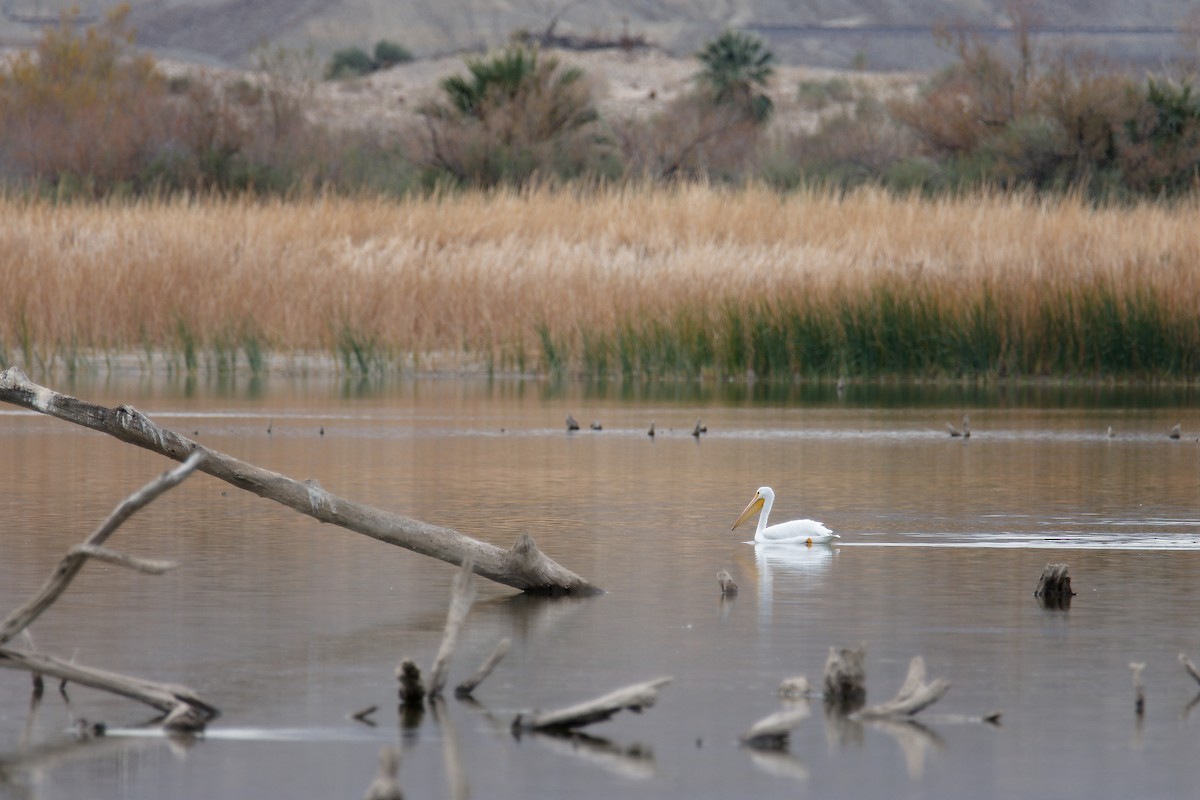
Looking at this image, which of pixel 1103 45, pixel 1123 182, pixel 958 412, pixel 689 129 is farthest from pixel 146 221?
pixel 1103 45

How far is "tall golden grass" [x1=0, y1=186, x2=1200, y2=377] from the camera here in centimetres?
2278

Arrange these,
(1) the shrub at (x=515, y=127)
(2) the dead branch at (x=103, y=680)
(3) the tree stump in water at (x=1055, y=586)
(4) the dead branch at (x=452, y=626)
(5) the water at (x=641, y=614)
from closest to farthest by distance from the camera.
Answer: (5) the water at (x=641, y=614) → (2) the dead branch at (x=103, y=680) → (4) the dead branch at (x=452, y=626) → (3) the tree stump in water at (x=1055, y=586) → (1) the shrub at (x=515, y=127)

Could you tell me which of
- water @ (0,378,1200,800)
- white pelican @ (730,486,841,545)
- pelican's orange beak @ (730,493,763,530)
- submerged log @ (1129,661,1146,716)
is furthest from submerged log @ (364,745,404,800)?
pelican's orange beak @ (730,493,763,530)

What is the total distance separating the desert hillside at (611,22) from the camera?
128 m

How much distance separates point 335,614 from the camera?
7.88 meters

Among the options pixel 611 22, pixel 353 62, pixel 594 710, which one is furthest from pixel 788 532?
pixel 611 22

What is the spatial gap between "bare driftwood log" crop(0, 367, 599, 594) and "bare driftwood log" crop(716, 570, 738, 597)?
48 centimetres

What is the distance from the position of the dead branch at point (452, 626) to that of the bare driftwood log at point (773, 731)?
891mm

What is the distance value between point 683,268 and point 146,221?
7.23 meters

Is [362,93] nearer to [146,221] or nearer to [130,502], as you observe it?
[146,221]

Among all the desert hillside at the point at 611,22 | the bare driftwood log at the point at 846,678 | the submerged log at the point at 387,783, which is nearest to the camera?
the submerged log at the point at 387,783

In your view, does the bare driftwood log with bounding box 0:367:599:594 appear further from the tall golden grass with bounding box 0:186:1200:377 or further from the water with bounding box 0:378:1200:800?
the tall golden grass with bounding box 0:186:1200:377

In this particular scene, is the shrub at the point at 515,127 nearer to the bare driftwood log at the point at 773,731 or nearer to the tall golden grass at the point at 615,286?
the tall golden grass at the point at 615,286

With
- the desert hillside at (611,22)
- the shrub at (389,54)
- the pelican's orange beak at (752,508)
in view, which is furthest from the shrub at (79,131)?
the desert hillside at (611,22)
